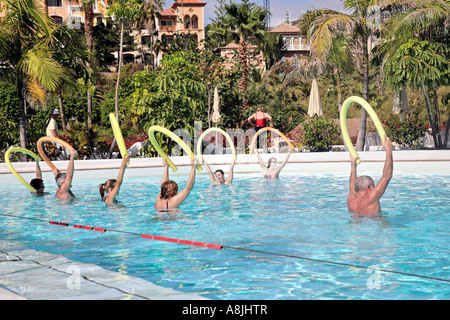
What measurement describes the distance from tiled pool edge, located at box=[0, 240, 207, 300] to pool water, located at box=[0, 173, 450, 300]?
32.4 inches

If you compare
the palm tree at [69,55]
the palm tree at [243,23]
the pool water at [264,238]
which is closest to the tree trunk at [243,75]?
the palm tree at [243,23]

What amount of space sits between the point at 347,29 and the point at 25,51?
13.2 meters

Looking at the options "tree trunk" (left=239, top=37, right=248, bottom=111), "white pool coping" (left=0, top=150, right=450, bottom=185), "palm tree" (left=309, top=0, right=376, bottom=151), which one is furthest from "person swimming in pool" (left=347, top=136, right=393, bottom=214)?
"tree trunk" (left=239, top=37, right=248, bottom=111)

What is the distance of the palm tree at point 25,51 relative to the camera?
19.4 meters

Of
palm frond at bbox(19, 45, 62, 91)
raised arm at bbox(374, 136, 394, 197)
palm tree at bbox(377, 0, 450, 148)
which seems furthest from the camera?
palm tree at bbox(377, 0, 450, 148)

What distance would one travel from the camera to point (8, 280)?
191 inches

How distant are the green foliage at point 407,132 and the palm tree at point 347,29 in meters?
1.60

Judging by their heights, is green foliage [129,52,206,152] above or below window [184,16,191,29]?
below

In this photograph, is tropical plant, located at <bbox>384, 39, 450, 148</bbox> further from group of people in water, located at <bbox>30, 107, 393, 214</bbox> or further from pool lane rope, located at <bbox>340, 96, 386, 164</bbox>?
pool lane rope, located at <bbox>340, 96, 386, 164</bbox>

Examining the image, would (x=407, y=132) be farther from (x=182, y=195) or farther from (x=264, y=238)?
(x=264, y=238)

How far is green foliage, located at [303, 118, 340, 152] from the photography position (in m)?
24.2

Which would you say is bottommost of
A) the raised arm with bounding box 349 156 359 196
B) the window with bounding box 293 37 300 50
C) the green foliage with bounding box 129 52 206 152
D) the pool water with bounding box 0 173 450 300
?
the pool water with bounding box 0 173 450 300

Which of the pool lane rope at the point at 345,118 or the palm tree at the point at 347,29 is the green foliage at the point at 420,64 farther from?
the pool lane rope at the point at 345,118
